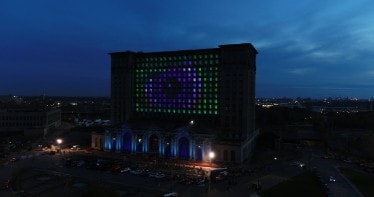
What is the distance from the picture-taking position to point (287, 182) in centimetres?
6869

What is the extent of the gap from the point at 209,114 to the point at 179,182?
40.3 metres

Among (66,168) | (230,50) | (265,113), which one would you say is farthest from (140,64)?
(265,113)

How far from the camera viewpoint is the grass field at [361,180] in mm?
64062

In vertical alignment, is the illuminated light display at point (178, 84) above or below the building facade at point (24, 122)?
above

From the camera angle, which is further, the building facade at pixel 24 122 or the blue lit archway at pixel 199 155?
the building facade at pixel 24 122

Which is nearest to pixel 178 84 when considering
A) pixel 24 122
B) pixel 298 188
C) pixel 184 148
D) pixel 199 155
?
pixel 184 148

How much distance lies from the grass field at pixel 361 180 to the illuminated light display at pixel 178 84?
138 ft

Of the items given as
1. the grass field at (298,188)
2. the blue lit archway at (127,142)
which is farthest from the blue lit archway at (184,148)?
the grass field at (298,188)

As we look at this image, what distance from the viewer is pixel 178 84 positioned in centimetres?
11075

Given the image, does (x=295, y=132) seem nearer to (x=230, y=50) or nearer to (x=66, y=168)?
(x=230, y=50)

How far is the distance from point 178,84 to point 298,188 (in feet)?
187

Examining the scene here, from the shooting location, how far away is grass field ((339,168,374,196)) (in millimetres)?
64062

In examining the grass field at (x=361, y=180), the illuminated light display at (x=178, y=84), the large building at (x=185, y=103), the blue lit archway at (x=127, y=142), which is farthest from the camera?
the illuminated light display at (x=178, y=84)

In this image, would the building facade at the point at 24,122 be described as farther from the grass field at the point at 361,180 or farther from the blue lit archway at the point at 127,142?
the grass field at the point at 361,180
